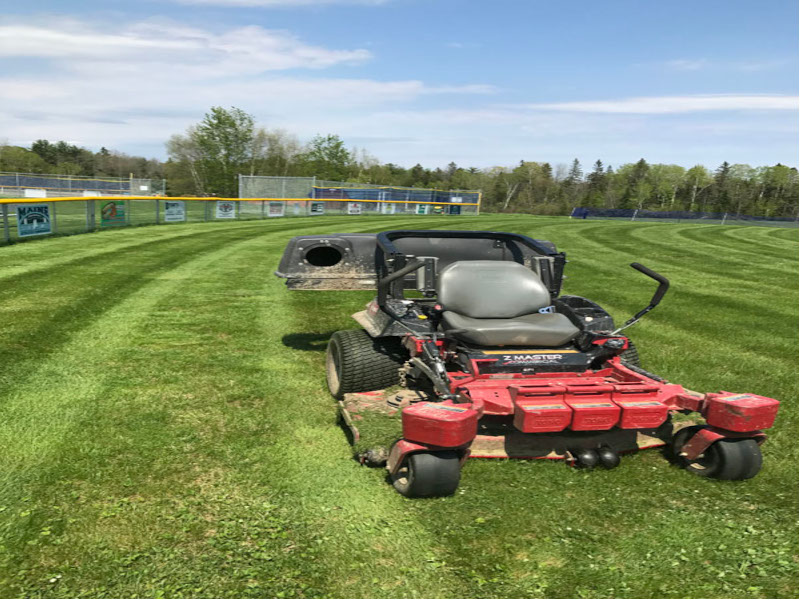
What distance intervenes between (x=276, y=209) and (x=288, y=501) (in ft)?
98.2

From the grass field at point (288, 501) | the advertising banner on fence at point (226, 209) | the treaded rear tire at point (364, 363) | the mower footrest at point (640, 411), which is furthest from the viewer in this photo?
the advertising banner on fence at point (226, 209)

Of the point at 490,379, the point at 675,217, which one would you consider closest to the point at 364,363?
the point at 490,379

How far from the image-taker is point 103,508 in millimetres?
3352

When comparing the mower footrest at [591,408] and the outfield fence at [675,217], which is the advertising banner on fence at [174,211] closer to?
the mower footrest at [591,408]

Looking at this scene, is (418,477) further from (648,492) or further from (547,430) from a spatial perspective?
(648,492)

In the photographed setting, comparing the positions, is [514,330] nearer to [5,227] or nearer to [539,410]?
[539,410]

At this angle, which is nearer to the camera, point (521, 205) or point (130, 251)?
point (130, 251)

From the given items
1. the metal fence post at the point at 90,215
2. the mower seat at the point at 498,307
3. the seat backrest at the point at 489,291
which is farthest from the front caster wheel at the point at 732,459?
the metal fence post at the point at 90,215

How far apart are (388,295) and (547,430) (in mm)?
2121

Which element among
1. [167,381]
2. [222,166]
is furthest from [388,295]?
[222,166]

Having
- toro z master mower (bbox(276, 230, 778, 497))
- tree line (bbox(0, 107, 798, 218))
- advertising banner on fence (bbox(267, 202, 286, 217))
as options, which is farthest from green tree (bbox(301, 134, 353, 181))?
toro z master mower (bbox(276, 230, 778, 497))

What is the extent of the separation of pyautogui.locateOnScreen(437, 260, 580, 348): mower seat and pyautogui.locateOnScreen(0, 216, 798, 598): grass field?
0.98 metres

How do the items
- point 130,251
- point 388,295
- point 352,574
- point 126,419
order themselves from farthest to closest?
point 130,251 < point 388,295 < point 126,419 < point 352,574

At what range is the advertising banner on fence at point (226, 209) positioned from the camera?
2822 centimetres
